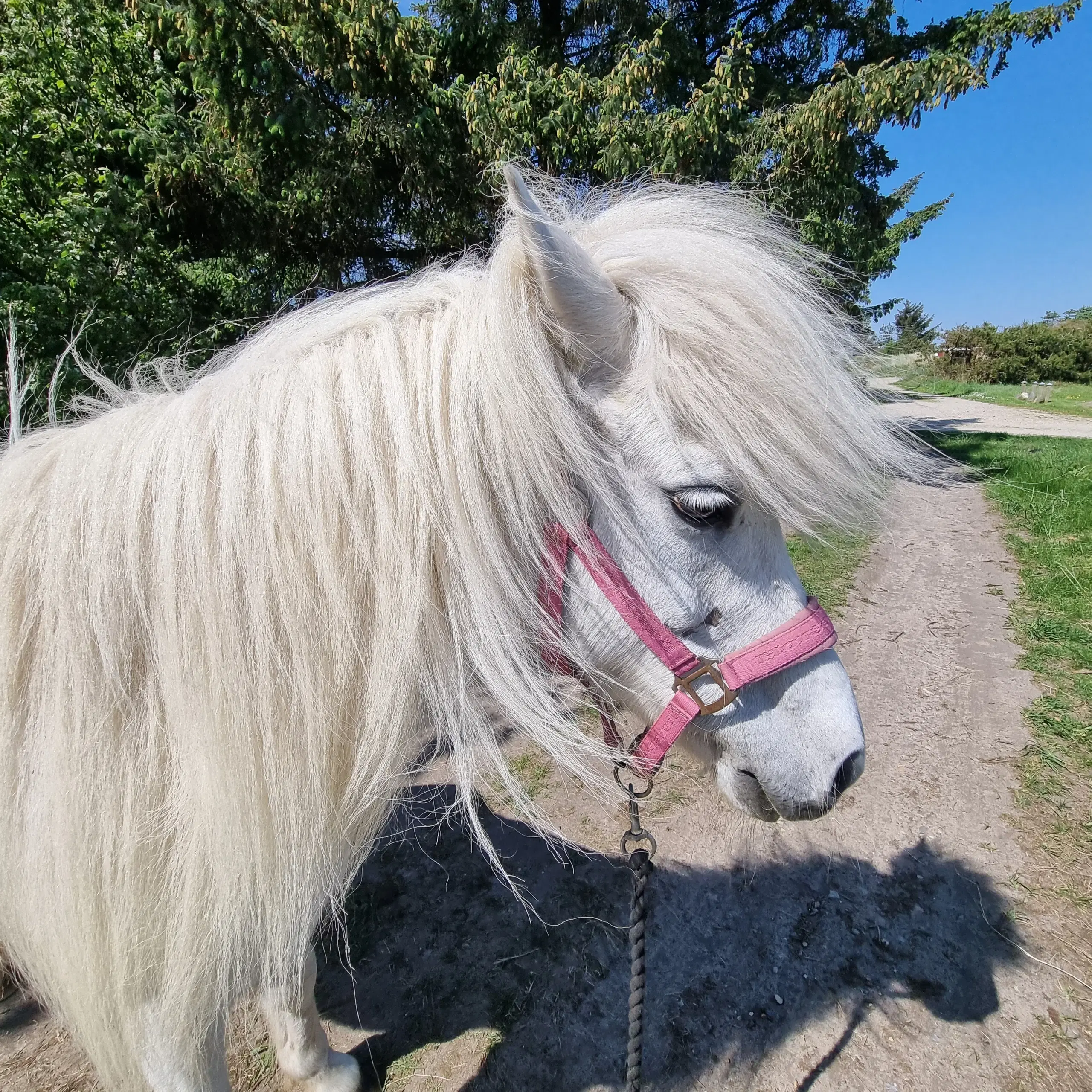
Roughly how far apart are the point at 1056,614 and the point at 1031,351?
126 ft

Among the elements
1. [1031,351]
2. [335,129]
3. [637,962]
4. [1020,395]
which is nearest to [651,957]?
[637,962]

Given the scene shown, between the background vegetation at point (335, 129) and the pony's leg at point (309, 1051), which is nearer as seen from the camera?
the pony's leg at point (309, 1051)

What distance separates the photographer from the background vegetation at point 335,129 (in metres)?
3.67

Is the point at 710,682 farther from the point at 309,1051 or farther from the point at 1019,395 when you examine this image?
the point at 1019,395

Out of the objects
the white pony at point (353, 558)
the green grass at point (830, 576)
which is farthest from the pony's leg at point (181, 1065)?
the green grass at point (830, 576)

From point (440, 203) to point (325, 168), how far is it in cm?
121

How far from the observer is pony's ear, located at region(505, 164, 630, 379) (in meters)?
0.71

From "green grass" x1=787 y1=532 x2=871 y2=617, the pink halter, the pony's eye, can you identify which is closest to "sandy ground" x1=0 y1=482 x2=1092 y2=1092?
the pink halter

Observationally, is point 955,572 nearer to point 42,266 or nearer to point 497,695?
point 497,695

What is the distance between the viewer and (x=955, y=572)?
5.12 m

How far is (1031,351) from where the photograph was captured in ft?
102

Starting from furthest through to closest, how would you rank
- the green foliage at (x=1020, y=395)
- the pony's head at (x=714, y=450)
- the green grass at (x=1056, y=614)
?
the green foliage at (x=1020, y=395) < the green grass at (x=1056, y=614) < the pony's head at (x=714, y=450)

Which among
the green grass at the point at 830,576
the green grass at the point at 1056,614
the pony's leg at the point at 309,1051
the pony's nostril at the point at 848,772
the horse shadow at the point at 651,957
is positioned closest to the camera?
the pony's nostril at the point at 848,772

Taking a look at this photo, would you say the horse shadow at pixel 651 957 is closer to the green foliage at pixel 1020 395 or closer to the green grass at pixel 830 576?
the green grass at pixel 830 576
